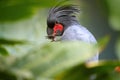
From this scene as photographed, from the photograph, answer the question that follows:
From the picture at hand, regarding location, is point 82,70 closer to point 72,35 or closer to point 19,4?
point 19,4

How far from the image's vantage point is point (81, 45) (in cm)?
46

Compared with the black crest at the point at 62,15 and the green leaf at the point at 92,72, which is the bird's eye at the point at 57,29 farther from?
the green leaf at the point at 92,72

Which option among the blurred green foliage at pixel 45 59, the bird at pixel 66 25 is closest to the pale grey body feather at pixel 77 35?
the bird at pixel 66 25

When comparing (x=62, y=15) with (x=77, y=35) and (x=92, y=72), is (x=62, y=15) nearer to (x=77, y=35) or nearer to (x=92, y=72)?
(x=77, y=35)

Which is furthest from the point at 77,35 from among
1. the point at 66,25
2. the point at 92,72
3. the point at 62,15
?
the point at 92,72

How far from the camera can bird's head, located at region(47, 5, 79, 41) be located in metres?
2.18

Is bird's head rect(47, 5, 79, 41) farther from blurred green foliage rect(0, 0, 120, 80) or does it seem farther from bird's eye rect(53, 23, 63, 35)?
blurred green foliage rect(0, 0, 120, 80)

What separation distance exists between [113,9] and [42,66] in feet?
1.61

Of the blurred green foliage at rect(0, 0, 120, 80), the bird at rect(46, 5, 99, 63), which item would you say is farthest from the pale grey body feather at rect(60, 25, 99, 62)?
the blurred green foliage at rect(0, 0, 120, 80)

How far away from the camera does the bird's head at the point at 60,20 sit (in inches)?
85.7

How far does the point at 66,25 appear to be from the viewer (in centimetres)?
259

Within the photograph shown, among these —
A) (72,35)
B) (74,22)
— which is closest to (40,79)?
(72,35)

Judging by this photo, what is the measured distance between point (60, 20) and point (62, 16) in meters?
0.04

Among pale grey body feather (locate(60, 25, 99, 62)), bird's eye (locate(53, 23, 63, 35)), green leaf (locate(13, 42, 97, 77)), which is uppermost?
bird's eye (locate(53, 23, 63, 35))
